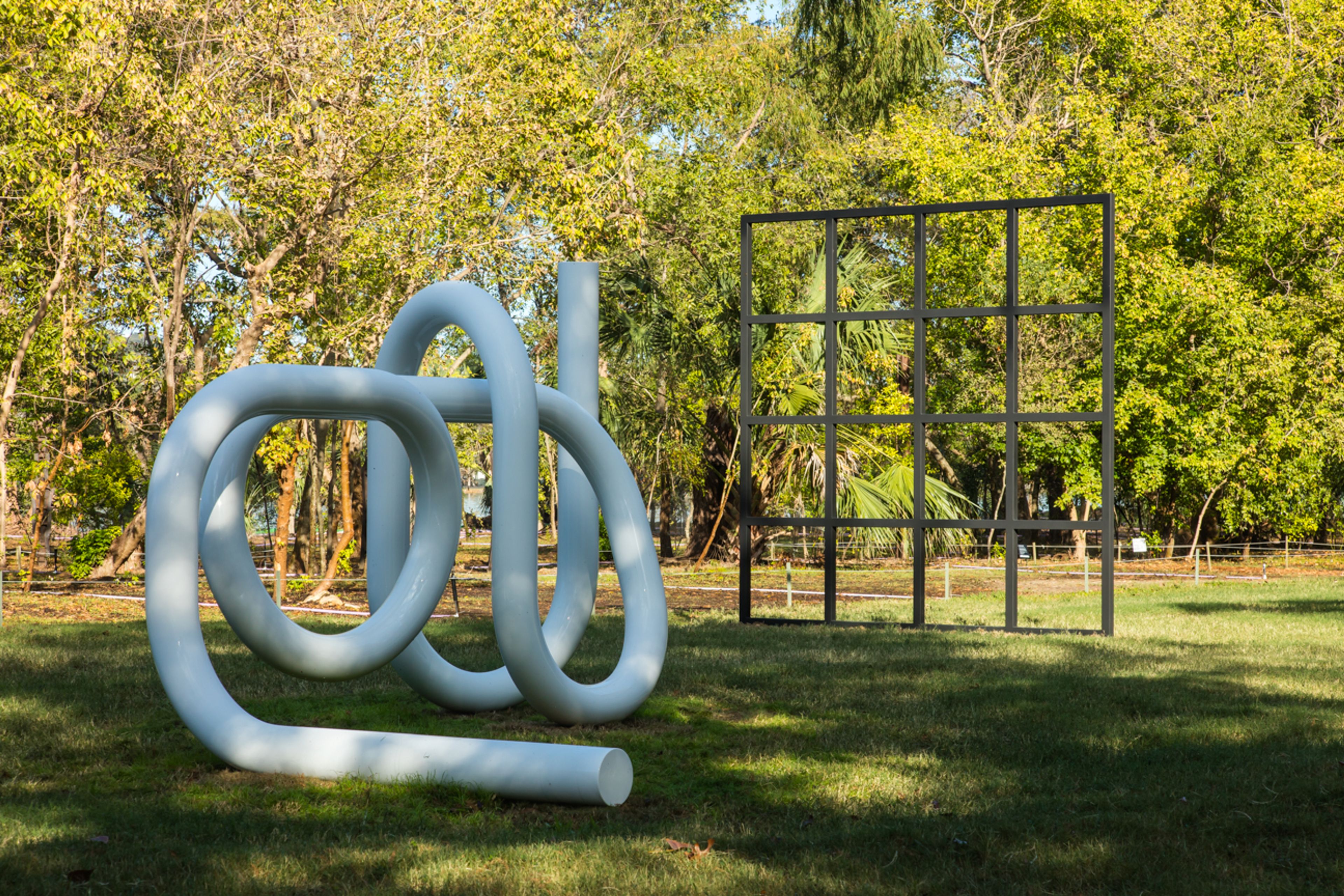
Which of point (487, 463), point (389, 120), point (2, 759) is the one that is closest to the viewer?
point (2, 759)

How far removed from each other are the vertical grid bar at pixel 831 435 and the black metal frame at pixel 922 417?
19mm

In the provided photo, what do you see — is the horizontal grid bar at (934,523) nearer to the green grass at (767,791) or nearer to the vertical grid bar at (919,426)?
the vertical grid bar at (919,426)

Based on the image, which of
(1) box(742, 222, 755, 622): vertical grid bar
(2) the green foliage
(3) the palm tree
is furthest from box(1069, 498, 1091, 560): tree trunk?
(2) the green foliage

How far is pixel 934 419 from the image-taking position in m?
14.1

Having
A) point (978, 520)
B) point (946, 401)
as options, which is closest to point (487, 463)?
point (946, 401)

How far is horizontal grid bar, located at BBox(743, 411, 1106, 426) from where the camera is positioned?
45.0ft

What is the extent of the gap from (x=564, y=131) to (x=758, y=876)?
16.8 meters

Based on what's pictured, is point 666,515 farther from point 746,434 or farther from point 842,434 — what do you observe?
point 746,434

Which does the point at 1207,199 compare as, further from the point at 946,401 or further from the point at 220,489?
the point at 220,489

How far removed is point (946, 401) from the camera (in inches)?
1204

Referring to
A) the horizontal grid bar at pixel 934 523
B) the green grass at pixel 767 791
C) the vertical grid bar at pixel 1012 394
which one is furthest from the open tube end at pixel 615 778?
the vertical grid bar at pixel 1012 394

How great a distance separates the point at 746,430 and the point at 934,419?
8.06 ft

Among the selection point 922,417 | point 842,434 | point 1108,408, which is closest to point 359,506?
point 842,434

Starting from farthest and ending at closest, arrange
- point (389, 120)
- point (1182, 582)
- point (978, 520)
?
1. point (1182, 582)
2. point (389, 120)
3. point (978, 520)
